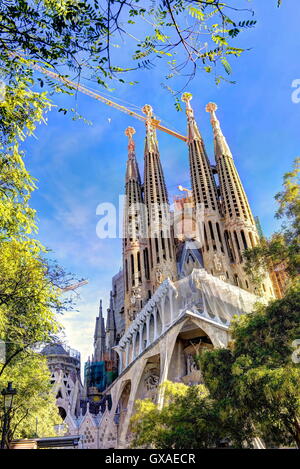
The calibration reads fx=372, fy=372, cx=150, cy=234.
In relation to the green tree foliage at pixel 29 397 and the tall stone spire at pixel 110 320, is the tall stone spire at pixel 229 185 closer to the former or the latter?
the tall stone spire at pixel 110 320

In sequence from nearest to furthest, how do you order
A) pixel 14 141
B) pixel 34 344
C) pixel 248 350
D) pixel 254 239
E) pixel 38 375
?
pixel 14 141
pixel 34 344
pixel 248 350
pixel 38 375
pixel 254 239

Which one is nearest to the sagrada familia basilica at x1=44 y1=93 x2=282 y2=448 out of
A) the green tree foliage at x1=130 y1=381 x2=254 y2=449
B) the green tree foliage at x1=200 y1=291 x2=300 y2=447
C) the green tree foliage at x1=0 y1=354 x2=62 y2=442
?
the green tree foliage at x1=130 y1=381 x2=254 y2=449

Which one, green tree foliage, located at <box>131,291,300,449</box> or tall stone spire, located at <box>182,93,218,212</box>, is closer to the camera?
green tree foliage, located at <box>131,291,300,449</box>

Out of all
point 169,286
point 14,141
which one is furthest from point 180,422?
point 169,286

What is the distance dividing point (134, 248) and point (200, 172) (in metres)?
11.6

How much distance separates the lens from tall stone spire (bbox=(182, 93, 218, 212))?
4059cm

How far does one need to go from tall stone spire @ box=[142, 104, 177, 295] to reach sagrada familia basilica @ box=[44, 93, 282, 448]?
117 mm

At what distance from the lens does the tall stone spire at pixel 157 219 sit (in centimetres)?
3847

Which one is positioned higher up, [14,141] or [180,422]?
[14,141]

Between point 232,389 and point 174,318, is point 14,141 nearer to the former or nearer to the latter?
point 232,389

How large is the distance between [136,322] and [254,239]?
557 inches

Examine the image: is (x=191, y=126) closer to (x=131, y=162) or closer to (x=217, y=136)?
(x=217, y=136)

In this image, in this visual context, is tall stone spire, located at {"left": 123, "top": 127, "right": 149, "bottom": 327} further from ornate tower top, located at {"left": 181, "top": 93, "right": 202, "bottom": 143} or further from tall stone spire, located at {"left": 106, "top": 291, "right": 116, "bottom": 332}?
tall stone spire, located at {"left": 106, "top": 291, "right": 116, "bottom": 332}
